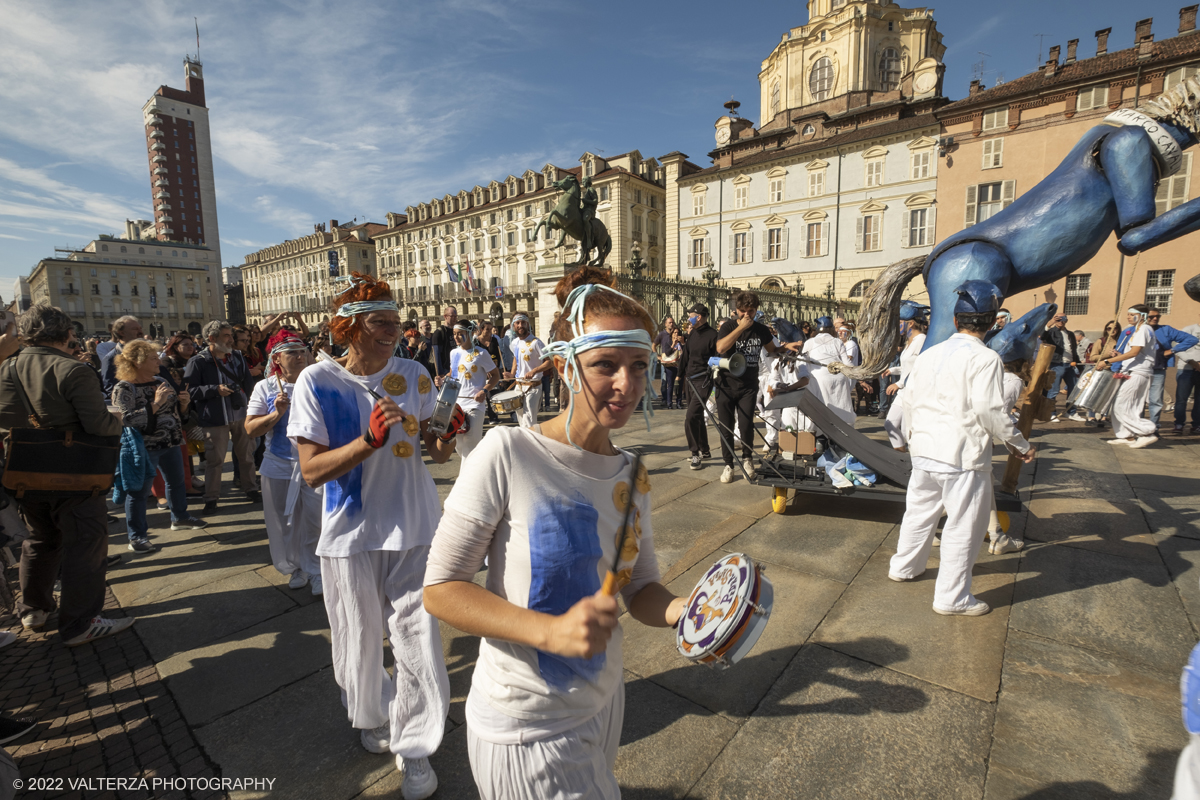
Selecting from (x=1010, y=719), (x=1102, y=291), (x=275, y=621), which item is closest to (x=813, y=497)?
(x=1010, y=719)

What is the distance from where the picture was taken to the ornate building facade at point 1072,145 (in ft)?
72.5

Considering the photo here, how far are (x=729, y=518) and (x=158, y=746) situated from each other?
4.30 m

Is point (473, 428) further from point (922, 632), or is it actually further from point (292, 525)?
point (922, 632)

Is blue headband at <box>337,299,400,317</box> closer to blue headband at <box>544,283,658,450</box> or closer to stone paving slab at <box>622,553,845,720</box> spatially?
blue headband at <box>544,283,658,450</box>

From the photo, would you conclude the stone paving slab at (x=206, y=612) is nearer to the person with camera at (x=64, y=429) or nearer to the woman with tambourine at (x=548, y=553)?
the person with camera at (x=64, y=429)

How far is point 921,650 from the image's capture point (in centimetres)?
307

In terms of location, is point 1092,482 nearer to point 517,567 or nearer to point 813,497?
point 813,497

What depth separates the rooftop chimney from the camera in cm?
2373

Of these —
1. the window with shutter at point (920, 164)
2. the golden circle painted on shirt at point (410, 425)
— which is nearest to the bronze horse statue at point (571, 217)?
the golden circle painted on shirt at point (410, 425)

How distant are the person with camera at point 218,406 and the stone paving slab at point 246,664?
3265 mm

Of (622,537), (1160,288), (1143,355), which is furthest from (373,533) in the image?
(1160,288)

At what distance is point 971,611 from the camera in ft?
11.2

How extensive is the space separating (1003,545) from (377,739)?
15.3ft

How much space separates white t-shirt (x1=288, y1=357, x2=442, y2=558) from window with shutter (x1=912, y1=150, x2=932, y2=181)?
33.7 meters
